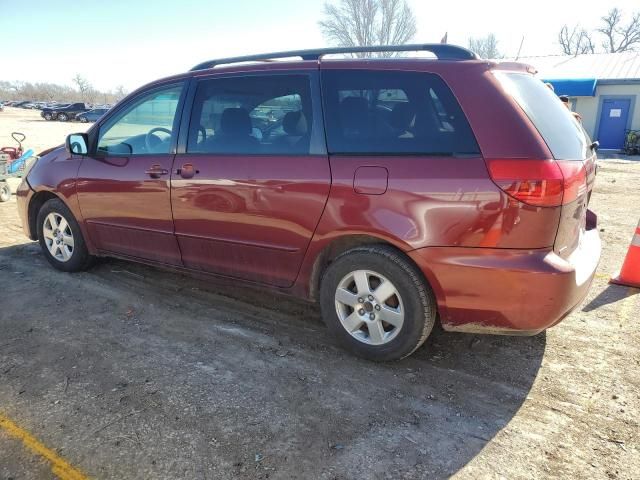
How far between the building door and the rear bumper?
79.3 feet

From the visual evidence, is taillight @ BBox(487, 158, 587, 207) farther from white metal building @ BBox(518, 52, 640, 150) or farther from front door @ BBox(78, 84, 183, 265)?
white metal building @ BBox(518, 52, 640, 150)

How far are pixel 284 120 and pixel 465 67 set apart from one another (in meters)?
1.24

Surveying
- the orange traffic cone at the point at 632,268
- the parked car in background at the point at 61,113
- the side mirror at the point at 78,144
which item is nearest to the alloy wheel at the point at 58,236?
the side mirror at the point at 78,144

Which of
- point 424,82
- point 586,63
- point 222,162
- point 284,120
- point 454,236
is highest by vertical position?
point 586,63

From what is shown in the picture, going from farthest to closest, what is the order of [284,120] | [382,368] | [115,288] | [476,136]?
[115,288] < [284,120] < [382,368] < [476,136]

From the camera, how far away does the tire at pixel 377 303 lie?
115 inches

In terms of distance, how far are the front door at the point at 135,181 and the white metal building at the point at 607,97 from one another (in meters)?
22.3

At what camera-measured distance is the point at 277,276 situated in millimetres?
3480

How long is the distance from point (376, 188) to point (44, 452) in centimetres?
220

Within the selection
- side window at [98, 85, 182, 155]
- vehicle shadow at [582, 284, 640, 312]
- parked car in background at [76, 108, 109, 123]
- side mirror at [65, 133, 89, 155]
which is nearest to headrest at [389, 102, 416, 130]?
side window at [98, 85, 182, 155]

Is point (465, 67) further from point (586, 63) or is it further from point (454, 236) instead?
point (586, 63)

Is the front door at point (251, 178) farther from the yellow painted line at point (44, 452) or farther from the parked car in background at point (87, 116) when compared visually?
the parked car in background at point (87, 116)

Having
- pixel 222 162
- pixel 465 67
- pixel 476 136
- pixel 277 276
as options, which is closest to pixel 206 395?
pixel 277 276

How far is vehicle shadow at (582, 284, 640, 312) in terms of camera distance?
162 inches
